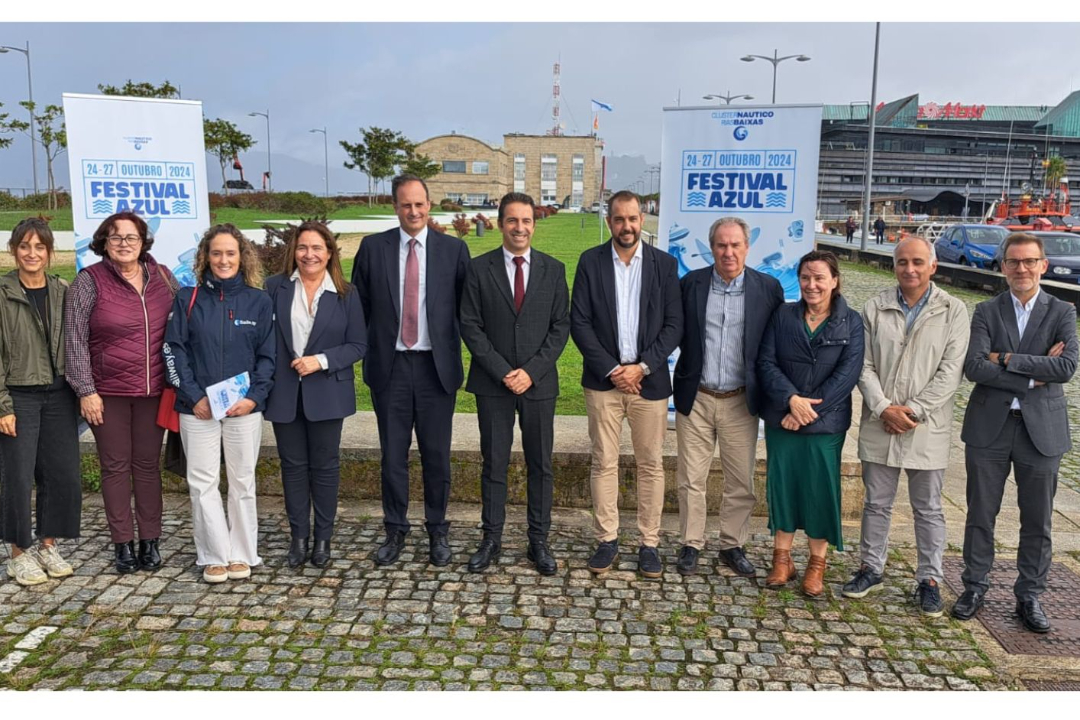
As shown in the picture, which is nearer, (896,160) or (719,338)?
(719,338)

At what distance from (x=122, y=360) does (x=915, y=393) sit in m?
4.17

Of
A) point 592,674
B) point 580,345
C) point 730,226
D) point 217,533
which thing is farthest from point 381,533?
point 730,226

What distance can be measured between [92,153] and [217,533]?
355 centimetres

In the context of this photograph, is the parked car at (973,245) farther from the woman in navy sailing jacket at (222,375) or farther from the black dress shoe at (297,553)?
the woman in navy sailing jacket at (222,375)

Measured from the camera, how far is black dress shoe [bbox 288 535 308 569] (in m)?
4.78

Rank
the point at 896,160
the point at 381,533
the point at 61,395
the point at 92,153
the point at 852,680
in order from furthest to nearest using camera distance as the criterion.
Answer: the point at 896,160 → the point at 92,153 → the point at 381,533 → the point at 61,395 → the point at 852,680

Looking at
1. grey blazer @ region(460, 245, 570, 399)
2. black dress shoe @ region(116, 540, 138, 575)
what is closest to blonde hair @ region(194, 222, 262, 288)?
grey blazer @ region(460, 245, 570, 399)

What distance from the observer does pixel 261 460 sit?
5902 mm

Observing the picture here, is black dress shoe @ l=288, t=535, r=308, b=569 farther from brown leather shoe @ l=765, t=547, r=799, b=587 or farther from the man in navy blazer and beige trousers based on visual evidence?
brown leather shoe @ l=765, t=547, r=799, b=587

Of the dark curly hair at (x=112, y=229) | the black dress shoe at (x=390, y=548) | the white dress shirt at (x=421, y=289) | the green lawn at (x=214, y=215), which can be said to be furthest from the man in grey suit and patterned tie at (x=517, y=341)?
the green lawn at (x=214, y=215)

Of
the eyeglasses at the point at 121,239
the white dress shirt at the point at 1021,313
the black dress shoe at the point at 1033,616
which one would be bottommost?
the black dress shoe at the point at 1033,616

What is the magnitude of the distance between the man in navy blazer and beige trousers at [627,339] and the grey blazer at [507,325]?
0.57ft

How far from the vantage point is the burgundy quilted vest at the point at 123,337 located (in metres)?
4.47

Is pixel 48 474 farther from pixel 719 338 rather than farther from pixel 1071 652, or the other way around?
pixel 1071 652
